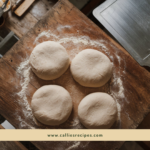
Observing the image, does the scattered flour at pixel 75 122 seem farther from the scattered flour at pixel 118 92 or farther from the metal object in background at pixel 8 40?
the metal object in background at pixel 8 40

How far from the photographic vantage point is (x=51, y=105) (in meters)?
Answer: 1.21

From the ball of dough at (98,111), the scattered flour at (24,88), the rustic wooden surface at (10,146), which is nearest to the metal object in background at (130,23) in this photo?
the ball of dough at (98,111)

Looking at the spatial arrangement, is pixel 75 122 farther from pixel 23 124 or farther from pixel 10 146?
pixel 10 146

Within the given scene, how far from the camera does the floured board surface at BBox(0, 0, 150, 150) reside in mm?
1266

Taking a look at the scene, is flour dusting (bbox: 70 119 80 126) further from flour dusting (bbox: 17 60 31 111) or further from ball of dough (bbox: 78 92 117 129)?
flour dusting (bbox: 17 60 31 111)

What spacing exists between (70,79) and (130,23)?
0.75 m

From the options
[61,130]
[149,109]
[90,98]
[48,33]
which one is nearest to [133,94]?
[149,109]

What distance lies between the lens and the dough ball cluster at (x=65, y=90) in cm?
119

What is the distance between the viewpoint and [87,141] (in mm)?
1246

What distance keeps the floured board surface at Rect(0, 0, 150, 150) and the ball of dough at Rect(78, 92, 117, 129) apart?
95 mm

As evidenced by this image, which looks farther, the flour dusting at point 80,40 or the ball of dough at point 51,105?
the flour dusting at point 80,40

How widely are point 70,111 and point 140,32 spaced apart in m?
0.94

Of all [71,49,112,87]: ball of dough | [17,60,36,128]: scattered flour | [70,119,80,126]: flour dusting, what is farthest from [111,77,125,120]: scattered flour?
[17,60,36,128]: scattered flour

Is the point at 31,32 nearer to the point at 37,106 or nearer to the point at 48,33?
the point at 48,33
